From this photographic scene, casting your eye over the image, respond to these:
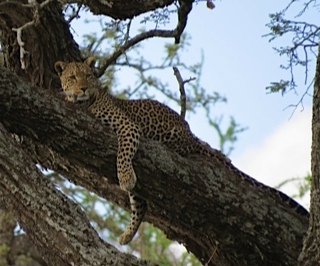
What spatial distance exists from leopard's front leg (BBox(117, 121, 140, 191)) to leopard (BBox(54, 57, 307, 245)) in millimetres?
172

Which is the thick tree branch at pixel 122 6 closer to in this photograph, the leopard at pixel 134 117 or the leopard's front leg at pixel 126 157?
the leopard at pixel 134 117

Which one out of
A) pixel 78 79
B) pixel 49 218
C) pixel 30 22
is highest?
pixel 30 22

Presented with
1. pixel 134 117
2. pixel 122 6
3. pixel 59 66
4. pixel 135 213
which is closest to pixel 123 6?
pixel 122 6

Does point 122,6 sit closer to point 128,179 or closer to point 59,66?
point 59,66

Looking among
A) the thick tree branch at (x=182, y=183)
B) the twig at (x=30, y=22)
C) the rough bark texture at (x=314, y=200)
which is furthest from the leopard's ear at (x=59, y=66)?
the rough bark texture at (x=314, y=200)

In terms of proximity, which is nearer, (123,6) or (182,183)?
(182,183)

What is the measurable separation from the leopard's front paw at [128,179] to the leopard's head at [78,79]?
754mm

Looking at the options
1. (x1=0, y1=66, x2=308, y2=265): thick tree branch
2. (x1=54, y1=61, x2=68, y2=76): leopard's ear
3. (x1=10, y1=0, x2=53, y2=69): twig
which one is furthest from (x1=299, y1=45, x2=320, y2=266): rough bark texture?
(x1=10, y1=0, x2=53, y2=69): twig

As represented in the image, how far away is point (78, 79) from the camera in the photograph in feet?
19.7

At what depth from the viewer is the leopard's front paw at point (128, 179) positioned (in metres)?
5.37

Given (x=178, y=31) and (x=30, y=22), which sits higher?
(x=178, y=31)

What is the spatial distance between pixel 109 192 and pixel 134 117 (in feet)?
2.02

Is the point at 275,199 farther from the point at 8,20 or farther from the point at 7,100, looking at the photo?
the point at 8,20

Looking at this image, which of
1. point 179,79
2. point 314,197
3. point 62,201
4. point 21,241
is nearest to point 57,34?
point 179,79
